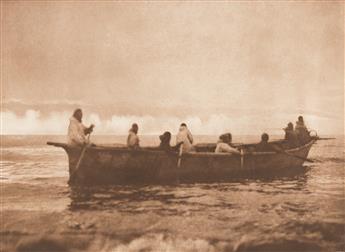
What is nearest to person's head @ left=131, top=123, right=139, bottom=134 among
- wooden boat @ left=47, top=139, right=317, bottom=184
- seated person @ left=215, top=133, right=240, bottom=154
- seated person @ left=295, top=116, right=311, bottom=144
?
wooden boat @ left=47, top=139, right=317, bottom=184

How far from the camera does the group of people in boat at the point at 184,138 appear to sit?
6.91 metres

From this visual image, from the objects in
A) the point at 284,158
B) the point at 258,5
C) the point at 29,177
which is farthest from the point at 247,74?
Answer: the point at 29,177

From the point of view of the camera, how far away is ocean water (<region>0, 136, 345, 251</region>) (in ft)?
15.6

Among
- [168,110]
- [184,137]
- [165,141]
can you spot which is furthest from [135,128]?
[168,110]

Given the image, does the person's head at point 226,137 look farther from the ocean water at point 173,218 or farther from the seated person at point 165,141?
the seated person at point 165,141

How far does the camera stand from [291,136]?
32.8 ft

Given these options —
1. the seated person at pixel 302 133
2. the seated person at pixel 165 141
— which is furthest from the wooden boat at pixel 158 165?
the seated person at pixel 302 133

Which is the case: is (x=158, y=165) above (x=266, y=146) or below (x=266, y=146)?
below

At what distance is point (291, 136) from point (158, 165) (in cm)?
417

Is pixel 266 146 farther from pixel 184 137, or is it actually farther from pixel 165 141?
pixel 165 141

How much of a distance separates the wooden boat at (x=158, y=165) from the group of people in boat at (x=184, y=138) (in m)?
0.19

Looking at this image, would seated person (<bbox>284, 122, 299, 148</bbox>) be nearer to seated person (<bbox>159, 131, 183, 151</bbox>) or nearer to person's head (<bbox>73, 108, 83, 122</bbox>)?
seated person (<bbox>159, 131, 183, 151</bbox>)

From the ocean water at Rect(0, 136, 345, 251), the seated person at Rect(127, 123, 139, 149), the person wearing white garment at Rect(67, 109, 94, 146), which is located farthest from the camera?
the seated person at Rect(127, 123, 139, 149)

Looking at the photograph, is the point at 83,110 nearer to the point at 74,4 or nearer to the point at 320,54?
the point at 74,4
